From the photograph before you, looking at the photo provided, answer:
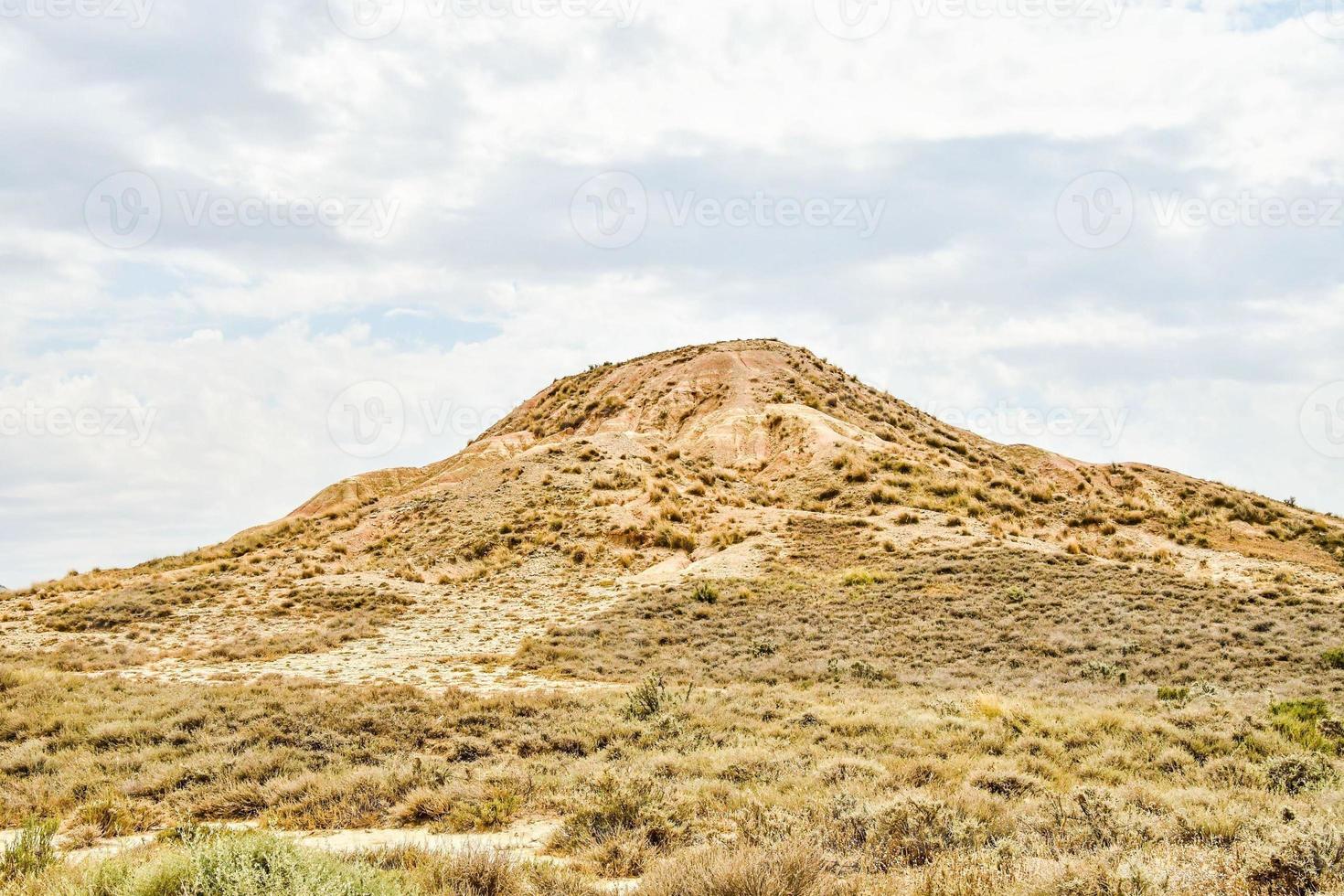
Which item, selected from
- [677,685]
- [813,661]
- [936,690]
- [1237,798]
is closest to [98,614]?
[677,685]

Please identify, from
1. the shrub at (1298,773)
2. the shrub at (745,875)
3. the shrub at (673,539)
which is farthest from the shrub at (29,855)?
the shrub at (673,539)

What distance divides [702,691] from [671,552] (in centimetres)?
1704

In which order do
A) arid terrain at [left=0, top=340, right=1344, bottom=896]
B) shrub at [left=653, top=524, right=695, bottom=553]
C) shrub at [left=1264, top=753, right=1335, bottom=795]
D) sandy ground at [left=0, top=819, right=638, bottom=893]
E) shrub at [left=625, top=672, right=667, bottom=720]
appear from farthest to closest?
1. shrub at [left=653, top=524, right=695, bottom=553]
2. shrub at [left=625, top=672, right=667, bottom=720]
3. shrub at [left=1264, top=753, right=1335, bottom=795]
4. sandy ground at [left=0, top=819, right=638, bottom=893]
5. arid terrain at [left=0, top=340, right=1344, bottom=896]

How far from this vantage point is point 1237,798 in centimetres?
730

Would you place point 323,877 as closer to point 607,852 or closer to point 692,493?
point 607,852

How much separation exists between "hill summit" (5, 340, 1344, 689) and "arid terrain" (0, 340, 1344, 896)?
22 centimetres

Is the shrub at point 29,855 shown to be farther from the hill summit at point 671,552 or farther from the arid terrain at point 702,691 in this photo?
the hill summit at point 671,552

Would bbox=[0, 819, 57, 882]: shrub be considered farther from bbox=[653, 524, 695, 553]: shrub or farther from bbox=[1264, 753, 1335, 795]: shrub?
bbox=[653, 524, 695, 553]: shrub

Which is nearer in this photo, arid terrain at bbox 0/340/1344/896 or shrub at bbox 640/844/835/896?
shrub at bbox 640/844/835/896

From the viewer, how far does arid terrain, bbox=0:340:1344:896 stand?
571 centimetres

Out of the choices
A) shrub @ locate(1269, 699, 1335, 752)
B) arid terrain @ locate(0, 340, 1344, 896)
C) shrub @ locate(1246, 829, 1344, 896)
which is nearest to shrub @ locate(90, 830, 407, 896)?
arid terrain @ locate(0, 340, 1344, 896)

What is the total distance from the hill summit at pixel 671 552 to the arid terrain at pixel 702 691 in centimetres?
22

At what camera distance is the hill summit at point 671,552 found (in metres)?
20.4

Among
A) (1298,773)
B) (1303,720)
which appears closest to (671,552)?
(1303,720)
